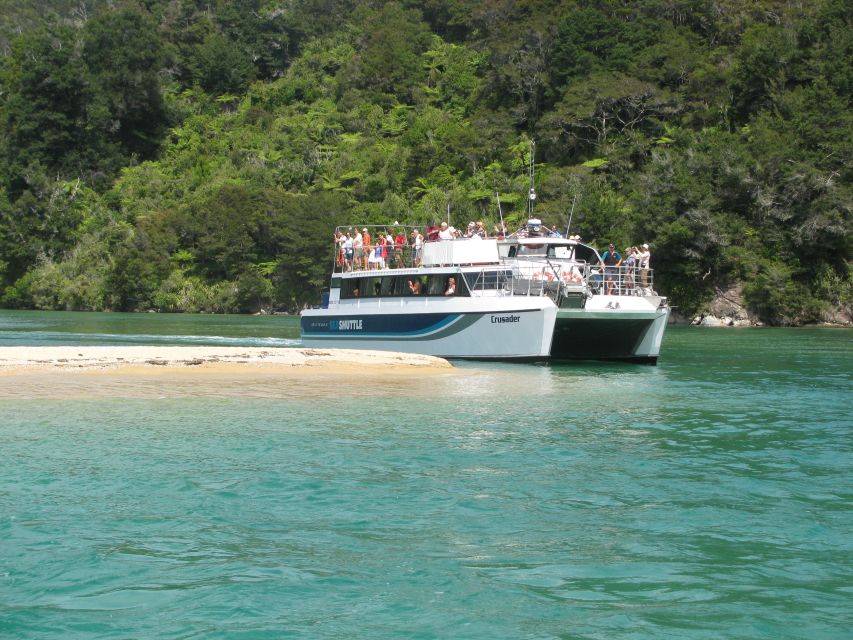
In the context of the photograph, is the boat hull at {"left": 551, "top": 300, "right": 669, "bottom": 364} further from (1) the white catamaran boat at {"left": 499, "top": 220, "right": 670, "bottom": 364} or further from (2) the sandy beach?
(2) the sandy beach

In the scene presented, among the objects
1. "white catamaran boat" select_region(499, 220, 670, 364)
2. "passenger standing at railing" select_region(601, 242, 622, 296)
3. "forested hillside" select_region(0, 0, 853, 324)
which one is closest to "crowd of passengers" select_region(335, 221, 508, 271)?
"white catamaran boat" select_region(499, 220, 670, 364)

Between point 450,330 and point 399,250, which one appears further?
point 399,250

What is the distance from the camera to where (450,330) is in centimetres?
3284

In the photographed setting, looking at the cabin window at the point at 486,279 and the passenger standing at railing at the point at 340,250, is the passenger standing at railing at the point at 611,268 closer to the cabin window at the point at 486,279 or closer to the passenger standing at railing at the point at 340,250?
the cabin window at the point at 486,279

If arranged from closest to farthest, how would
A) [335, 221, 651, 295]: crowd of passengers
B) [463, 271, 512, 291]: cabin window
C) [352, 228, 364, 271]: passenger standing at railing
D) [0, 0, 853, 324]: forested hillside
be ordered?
[463, 271, 512, 291]: cabin window, [335, 221, 651, 295]: crowd of passengers, [352, 228, 364, 271]: passenger standing at railing, [0, 0, 853, 324]: forested hillside

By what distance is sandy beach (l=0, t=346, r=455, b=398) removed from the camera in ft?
77.4

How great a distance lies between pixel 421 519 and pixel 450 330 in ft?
71.2

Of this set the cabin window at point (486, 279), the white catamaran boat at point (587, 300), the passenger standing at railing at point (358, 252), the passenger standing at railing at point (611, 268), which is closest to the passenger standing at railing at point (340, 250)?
the passenger standing at railing at point (358, 252)

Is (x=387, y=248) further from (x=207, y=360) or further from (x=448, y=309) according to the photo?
(x=207, y=360)

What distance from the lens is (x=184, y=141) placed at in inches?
4621

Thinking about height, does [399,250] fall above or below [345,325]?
above

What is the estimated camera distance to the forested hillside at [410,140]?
203 ft

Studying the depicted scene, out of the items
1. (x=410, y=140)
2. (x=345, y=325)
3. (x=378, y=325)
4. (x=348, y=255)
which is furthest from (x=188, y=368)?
(x=410, y=140)

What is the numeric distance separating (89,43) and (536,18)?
56.7 meters
